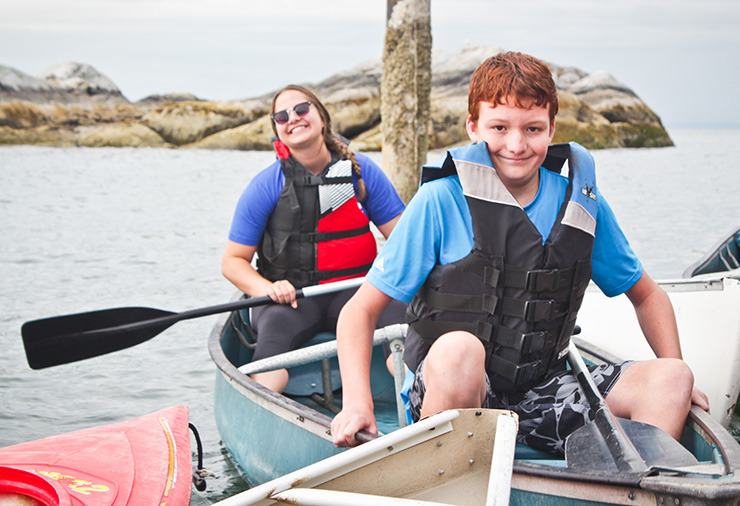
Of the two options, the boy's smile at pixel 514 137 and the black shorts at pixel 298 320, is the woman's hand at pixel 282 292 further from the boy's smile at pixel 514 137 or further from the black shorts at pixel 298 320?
the boy's smile at pixel 514 137

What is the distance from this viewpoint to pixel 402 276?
1985mm

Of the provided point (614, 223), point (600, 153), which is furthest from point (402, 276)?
point (600, 153)

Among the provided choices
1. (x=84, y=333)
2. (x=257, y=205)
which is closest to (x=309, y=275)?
(x=257, y=205)

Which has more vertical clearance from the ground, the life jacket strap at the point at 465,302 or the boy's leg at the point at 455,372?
the life jacket strap at the point at 465,302

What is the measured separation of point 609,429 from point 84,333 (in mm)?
2211

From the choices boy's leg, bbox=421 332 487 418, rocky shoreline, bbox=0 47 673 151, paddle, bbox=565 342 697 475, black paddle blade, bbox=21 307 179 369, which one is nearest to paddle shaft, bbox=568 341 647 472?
paddle, bbox=565 342 697 475

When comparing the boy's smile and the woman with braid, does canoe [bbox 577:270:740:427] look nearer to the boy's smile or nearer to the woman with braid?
the woman with braid

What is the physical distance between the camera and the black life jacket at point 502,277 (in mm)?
2020

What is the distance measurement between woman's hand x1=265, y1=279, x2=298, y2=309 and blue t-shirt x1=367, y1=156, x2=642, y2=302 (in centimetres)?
120

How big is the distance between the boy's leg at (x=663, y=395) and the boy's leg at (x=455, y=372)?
1.52 ft

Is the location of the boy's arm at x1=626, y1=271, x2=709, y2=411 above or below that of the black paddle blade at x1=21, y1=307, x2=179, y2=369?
above

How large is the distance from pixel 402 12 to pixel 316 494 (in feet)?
21.3

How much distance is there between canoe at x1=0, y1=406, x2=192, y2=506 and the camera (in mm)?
2102

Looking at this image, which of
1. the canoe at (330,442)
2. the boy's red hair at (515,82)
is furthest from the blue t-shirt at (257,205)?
the boy's red hair at (515,82)
